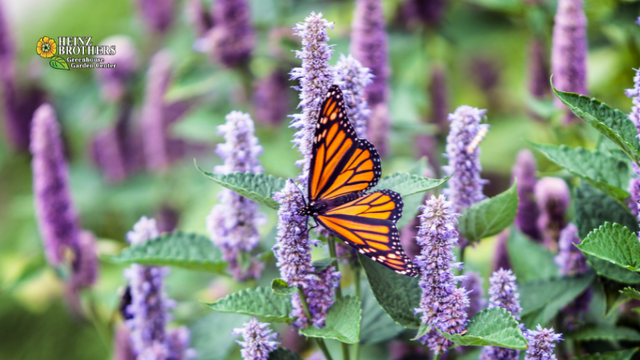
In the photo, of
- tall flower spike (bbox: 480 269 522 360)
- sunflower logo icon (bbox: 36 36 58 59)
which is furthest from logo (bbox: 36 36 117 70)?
tall flower spike (bbox: 480 269 522 360)

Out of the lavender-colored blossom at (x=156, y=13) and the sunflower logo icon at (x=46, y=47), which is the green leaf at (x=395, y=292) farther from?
the lavender-colored blossom at (x=156, y=13)

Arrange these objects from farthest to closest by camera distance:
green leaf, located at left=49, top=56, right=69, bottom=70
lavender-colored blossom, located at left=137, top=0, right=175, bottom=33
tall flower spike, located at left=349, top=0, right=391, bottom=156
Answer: lavender-colored blossom, located at left=137, top=0, right=175, bottom=33, green leaf, located at left=49, top=56, right=69, bottom=70, tall flower spike, located at left=349, top=0, right=391, bottom=156

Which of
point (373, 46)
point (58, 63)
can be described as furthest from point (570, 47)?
point (58, 63)

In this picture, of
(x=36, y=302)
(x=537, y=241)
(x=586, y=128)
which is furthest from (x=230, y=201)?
(x=36, y=302)

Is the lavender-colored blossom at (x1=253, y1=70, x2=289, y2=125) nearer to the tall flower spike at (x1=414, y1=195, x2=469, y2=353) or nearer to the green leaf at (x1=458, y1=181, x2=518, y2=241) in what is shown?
the green leaf at (x1=458, y1=181, x2=518, y2=241)

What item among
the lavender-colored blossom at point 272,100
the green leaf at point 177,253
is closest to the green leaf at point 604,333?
the green leaf at point 177,253

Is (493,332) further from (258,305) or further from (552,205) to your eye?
(552,205)
